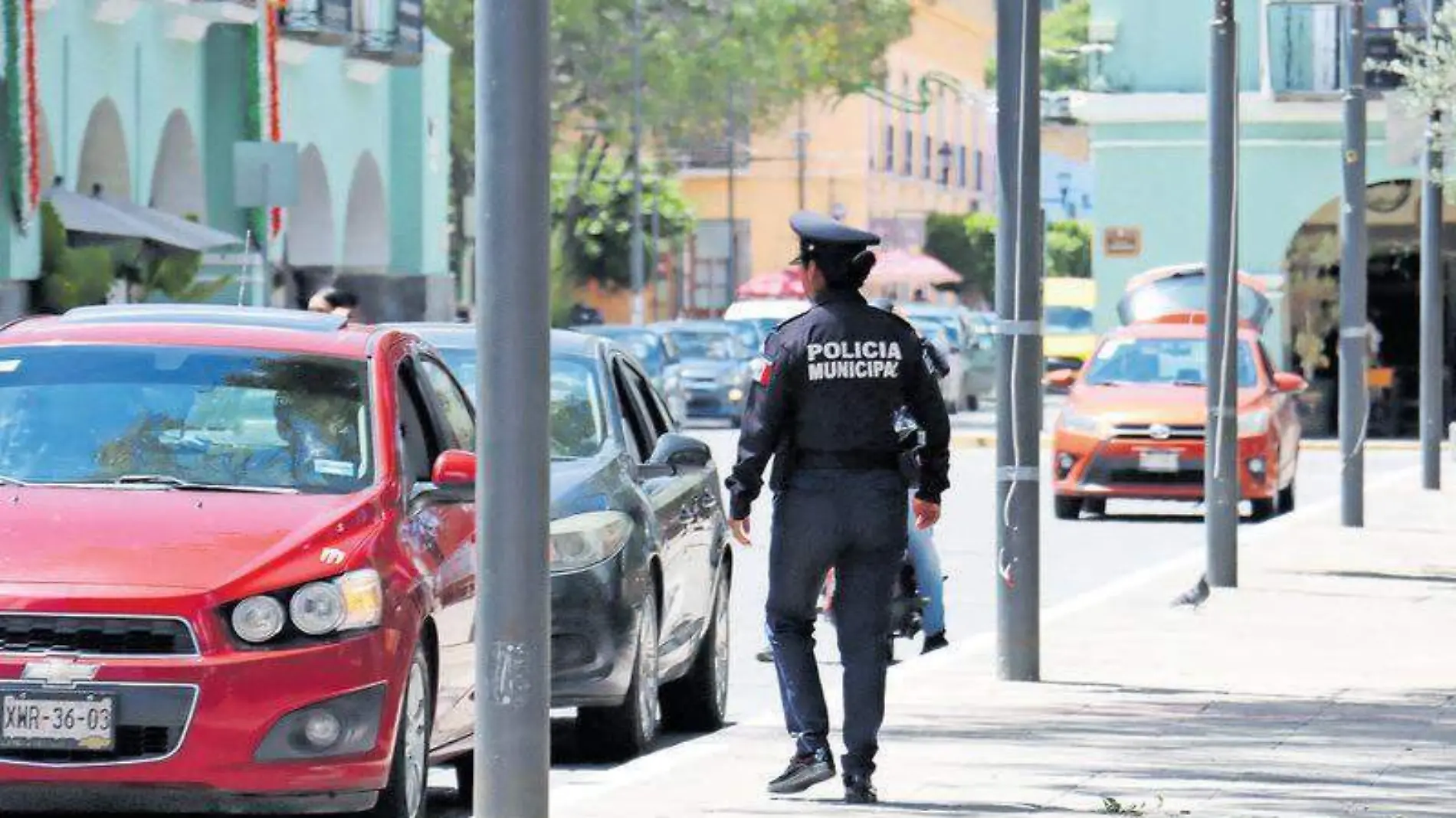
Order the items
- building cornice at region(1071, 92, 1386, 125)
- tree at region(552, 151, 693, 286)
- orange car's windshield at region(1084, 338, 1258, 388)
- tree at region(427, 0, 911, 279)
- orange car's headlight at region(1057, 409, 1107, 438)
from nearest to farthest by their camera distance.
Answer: orange car's headlight at region(1057, 409, 1107, 438)
orange car's windshield at region(1084, 338, 1258, 388)
building cornice at region(1071, 92, 1386, 125)
tree at region(427, 0, 911, 279)
tree at region(552, 151, 693, 286)

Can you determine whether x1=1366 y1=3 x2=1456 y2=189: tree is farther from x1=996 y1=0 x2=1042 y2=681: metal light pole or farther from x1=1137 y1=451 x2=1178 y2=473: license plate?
x1=996 y1=0 x2=1042 y2=681: metal light pole

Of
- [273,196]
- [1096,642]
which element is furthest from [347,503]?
[273,196]

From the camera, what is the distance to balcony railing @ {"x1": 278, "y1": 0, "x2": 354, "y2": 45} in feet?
140

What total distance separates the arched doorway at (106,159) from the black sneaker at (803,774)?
28191 millimetres

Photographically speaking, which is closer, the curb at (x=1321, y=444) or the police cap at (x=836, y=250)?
the police cap at (x=836, y=250)

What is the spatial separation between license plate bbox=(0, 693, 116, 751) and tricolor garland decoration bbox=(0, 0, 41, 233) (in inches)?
921

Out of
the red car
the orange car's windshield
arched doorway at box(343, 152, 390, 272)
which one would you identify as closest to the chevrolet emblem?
the red car

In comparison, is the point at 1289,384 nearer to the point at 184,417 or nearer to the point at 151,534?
the point at 184,417

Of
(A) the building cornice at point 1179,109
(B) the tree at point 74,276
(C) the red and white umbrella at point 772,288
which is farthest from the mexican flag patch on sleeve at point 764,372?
(C) the red and white umbrella at point 772,288

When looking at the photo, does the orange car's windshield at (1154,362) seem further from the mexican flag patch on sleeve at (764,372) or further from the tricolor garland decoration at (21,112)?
the mexican flag patch on sleeve at (764,372)

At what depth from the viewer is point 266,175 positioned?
2617cm

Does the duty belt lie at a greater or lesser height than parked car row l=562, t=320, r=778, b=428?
greater

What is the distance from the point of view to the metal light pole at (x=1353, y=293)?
26922 millimetres

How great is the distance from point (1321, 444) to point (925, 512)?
35.2m
